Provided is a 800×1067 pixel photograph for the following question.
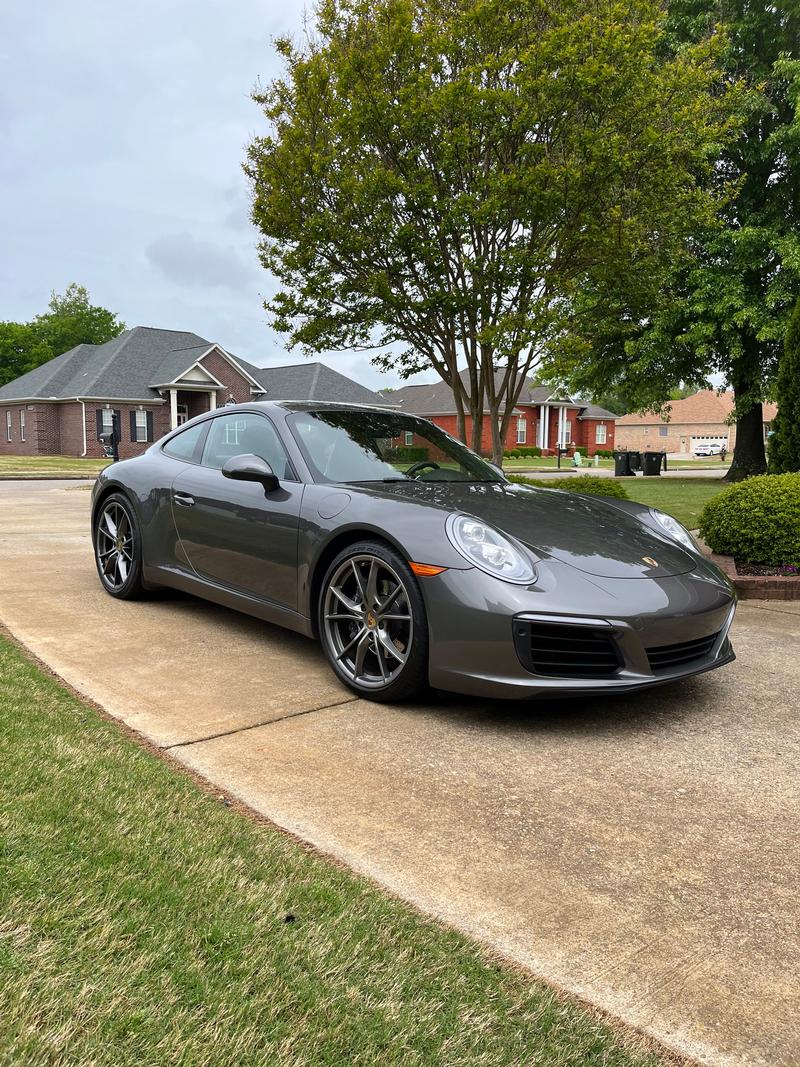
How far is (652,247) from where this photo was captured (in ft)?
31.3

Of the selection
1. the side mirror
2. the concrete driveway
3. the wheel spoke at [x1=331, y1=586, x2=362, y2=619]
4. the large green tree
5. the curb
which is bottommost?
the concrete driveway

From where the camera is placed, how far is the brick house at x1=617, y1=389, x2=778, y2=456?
82.8 meters

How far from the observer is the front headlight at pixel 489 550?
3.31 metres

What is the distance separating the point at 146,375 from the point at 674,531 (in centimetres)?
3803

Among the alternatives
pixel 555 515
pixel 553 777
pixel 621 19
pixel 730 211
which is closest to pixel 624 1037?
pixel 553 777

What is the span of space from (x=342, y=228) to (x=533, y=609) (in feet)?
21.5

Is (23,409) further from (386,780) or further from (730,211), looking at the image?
(386,780)

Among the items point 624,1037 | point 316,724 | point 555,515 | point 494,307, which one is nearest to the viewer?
point 624,1037

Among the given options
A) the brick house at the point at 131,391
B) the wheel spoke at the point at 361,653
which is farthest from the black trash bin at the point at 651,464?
the wheel spoke at the point at 361,653

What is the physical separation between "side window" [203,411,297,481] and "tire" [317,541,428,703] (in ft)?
2.51

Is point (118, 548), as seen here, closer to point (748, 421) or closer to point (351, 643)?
point (351, 643)

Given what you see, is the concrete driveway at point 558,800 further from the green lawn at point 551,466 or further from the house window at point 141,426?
the house window at point 141,426

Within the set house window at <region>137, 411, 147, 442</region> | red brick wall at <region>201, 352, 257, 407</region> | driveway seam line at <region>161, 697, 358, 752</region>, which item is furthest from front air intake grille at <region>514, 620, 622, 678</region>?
house window at <region>137, 411, 147, 442</region>

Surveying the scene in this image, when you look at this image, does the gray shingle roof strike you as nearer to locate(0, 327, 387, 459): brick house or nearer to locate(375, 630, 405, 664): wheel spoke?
locate(0, 327, 387, 459): brick house
